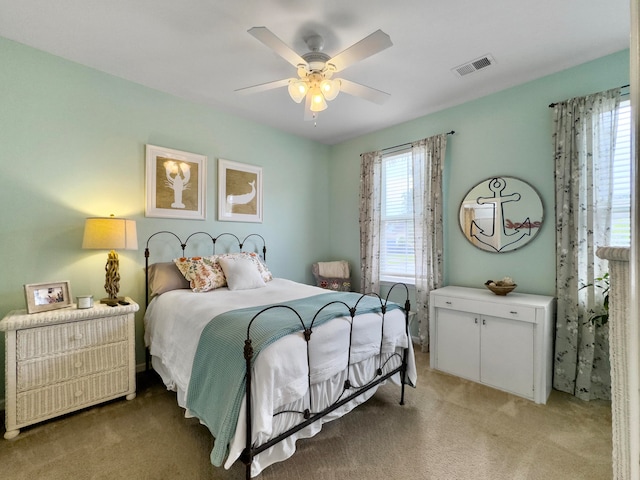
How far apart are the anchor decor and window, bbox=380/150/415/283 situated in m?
0.70

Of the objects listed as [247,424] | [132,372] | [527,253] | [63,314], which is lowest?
[132,372]

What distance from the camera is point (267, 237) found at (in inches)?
157

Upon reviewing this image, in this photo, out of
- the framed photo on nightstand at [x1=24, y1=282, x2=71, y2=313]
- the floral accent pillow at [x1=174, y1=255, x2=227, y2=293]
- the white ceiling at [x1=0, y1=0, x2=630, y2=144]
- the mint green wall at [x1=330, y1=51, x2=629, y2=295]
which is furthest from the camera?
the floral accent pillow at [x1=174, y1=255, x2=227, y2=293]

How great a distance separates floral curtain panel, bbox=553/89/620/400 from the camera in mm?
2469

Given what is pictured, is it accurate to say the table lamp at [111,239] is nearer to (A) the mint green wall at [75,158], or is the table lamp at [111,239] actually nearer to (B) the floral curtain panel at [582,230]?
(A) the mint green wall at [75,158]

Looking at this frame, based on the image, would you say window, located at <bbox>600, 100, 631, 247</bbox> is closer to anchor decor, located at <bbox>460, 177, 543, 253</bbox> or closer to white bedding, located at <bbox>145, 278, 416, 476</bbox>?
anchor decor, located at <bbox>460, 177, 543, 253</bbox>

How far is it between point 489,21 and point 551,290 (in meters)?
2.28

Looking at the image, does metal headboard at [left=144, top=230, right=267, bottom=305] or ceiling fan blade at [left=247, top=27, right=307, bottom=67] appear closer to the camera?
ceiling fan blade at [left=247, top=27, right=307, bottom=67]

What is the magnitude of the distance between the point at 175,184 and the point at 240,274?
1186mm

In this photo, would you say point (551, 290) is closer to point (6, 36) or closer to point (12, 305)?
point (12, 305)

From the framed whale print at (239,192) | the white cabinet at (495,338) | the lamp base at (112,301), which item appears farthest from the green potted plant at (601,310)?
the lamp base at (112,301)

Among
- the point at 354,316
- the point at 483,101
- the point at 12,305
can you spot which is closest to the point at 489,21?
the point at 483,101

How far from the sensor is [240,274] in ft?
9.81

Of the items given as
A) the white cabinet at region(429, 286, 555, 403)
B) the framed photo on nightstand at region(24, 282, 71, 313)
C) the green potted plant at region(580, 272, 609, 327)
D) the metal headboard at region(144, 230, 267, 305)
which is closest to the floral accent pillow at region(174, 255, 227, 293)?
the metal headboard at region(144, 230, 267, 305)
